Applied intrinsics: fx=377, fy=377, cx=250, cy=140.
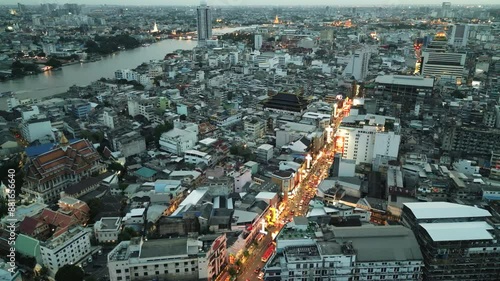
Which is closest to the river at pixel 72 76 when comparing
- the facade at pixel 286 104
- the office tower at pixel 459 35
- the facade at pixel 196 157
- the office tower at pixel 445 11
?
the facade at pixel 196 157

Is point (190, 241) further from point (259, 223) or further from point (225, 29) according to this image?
point (225, 29)

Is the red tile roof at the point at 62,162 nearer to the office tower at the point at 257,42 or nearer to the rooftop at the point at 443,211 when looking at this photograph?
the rooftop at the point at 443,211

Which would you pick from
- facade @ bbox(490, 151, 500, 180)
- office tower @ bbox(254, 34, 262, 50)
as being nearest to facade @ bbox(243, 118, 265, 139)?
facade @ bbox(490, 151, 500, 180)

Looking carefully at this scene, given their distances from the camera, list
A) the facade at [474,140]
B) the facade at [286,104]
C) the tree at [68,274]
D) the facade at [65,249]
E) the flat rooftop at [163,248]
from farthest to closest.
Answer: the facade at [286,104]
the facade at [474,140]
the facade at [65,249]
the tree at [68,274]
the flat rooftop at [163,248]

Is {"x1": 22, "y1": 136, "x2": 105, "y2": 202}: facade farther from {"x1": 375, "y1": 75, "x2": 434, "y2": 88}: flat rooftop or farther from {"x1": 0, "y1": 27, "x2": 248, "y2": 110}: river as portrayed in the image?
{"x1": 375, "y1": 75, "x2": 434, "y2": 88}: flat rooftop

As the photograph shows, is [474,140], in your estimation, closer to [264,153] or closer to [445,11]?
[264,153]

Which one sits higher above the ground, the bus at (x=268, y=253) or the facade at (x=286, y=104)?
the facade at (x=286, y=104)

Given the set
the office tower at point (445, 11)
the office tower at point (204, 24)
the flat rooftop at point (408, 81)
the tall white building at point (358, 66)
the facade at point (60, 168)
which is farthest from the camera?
the office tower at point (445, 11)

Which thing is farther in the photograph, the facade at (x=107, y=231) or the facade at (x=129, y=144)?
the facade at (x=129, y=144)
